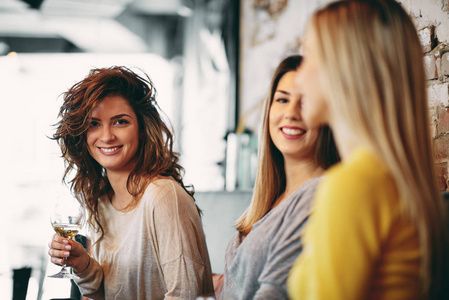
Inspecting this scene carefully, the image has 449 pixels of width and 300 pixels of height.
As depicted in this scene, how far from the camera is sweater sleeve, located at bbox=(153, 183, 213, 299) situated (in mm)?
1531

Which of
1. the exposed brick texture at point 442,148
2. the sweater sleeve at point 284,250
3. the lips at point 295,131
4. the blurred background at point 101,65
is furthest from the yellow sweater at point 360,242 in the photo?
the blurred background at point 101,65

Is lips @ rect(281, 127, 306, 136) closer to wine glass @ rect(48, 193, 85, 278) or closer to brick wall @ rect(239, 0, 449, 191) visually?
brick wall @ rect(239, 0, 449, 191)

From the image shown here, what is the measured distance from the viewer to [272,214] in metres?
1.29

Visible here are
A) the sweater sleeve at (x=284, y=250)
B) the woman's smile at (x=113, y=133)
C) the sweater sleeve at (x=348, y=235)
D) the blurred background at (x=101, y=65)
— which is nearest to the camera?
the sweater sleeve at (x=348, y=235)

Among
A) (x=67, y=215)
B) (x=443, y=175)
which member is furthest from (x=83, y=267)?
(x=443, y=175)

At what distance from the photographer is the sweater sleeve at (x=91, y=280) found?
66.6 inches

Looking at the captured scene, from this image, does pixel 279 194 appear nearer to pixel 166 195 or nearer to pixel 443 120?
pixel 166 195

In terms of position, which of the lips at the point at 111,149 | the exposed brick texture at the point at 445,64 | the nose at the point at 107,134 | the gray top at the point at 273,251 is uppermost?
the exposed brick texture at the point at 445,64

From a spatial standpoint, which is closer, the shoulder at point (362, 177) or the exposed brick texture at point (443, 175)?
the shoulder at point (362, 177)

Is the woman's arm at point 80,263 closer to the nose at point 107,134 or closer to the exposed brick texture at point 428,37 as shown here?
the nose at point 107,134

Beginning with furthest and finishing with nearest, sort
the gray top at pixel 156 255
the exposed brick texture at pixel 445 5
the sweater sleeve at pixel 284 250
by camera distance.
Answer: the gray top at pixel 156 255
the exposed brick texture at pixel 445 5
the sweater sleeve at pixel 284 250

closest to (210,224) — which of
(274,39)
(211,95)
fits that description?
(274,39)

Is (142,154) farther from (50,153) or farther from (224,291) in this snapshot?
(50,153)

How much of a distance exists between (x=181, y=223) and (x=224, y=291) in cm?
26
